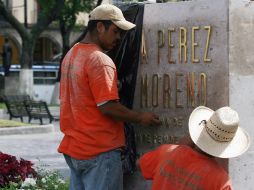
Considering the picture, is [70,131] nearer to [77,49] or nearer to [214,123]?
[77,49]

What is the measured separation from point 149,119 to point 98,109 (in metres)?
0.43

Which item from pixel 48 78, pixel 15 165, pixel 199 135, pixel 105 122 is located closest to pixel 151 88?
pixel 105 122

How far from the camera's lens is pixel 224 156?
4.00 m

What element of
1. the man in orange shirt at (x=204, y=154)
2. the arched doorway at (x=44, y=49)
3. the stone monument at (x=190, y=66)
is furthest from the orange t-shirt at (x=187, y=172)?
the arched doorway at (x=44, y=49)

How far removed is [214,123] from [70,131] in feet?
3.85

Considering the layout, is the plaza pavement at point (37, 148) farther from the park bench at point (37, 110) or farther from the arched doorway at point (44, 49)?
the arched doorway at point (44, 49)

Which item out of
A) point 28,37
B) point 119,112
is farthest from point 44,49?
point 119,112

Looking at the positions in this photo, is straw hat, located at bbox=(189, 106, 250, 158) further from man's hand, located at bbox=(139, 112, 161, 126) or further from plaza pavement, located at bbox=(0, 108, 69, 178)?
plaza pavement, located at bbox=(0, 108, 69, 178)

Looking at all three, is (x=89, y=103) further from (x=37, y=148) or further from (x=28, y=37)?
(x=28, y=37)

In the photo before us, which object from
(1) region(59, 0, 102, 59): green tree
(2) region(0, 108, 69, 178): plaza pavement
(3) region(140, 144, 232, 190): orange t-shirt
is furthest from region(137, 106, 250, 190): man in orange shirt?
(1) region(59, 0, 102, 59): green tree

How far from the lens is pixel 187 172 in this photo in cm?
406

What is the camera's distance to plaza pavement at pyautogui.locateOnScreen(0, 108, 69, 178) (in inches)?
473

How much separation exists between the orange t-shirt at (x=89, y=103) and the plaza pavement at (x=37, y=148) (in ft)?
18.4

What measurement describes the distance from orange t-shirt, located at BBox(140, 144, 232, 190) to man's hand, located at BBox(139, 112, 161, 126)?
0.54m
